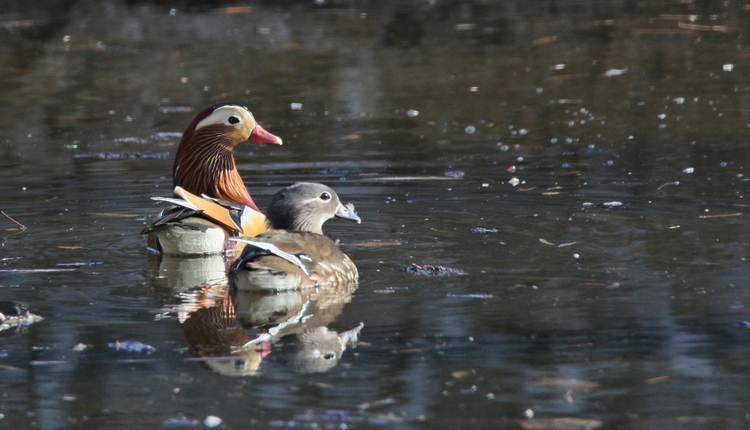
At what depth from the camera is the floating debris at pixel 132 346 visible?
5.40m

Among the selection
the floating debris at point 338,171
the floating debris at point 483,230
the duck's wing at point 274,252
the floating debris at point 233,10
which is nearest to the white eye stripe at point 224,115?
the floating debris at point 483,230

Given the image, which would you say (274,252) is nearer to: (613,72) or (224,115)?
(224,115)

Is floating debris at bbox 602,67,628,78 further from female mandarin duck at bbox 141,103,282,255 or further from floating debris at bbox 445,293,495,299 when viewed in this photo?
floating debris at bbox 445,293,495,299

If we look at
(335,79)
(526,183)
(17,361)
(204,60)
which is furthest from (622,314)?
(204,60)

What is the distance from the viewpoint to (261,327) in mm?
5859

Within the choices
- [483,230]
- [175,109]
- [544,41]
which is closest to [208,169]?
[483,230]

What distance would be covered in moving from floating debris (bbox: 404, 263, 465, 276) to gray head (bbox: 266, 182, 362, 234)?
105 cm

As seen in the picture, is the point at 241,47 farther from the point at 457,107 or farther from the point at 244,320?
the point at 244,320

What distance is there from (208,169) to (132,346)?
11.3 ft

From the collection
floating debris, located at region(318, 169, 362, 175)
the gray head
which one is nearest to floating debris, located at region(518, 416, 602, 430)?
the gray head

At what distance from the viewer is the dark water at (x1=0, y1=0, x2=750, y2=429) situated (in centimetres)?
478

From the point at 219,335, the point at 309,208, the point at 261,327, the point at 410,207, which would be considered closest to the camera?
the point at 219,335

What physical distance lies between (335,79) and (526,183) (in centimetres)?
590

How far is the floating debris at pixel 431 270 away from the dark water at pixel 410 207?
0.27 ft
